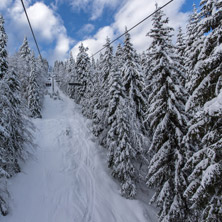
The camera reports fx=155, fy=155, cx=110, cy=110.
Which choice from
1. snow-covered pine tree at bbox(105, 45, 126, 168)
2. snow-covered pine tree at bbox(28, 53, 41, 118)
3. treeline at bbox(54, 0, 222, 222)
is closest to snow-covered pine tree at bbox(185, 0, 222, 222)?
treeline at bbox(54, 0, 222, 222)

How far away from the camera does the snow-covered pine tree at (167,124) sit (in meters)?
9.16

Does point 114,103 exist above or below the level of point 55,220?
above

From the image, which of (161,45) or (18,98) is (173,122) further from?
(18,98)

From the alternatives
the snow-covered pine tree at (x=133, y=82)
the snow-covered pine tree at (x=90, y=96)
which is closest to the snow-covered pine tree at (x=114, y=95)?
the snow-covered pine tree at (x=133, y=82)

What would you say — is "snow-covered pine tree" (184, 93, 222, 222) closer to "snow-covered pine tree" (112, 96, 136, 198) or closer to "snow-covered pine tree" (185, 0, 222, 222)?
"snow-covered pine tree" (185, 0, 222, 222)

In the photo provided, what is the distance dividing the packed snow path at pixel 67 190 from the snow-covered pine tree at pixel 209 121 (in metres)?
8.37

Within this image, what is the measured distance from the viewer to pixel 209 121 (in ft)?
17.5

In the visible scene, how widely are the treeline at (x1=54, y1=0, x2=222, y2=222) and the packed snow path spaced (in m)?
1.53

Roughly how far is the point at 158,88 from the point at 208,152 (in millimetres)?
5865

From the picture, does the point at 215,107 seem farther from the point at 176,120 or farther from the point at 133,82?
the point at 133,82

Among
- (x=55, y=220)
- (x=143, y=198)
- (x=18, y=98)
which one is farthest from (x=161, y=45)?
(x=143, y=198)

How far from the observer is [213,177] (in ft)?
15.6

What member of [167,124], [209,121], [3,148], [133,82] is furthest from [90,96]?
[209,121]

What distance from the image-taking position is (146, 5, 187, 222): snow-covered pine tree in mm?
9162
